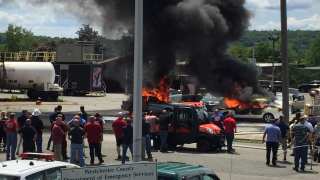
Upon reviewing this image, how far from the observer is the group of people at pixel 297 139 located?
730 inches

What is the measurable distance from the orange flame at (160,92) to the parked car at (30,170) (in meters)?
25.8

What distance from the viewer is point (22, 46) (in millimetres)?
127000

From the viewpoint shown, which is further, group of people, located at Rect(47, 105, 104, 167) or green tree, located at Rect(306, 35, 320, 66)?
green tree, located at Rect(306, 35, 320, 66)

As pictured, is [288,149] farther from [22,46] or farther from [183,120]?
[22,46]

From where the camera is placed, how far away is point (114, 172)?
878 centimetres

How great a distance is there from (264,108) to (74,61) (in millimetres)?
39497

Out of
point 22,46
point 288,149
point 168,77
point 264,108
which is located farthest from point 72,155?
point 22,46

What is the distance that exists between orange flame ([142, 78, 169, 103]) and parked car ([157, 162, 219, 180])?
2550 centimetres

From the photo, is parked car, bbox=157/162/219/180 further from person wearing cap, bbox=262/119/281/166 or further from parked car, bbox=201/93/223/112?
parked car, bbox=201/93/223/112

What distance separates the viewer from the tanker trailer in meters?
57.8

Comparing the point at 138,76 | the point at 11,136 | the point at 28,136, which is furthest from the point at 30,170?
the point at 11,136

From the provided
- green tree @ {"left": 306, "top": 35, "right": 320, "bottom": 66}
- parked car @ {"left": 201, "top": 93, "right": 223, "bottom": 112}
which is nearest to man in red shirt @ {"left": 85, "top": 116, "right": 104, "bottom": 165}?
parked car @ {"left": 201, "top": 93, "right": 223, "bottom": 112}

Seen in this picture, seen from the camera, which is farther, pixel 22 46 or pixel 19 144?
pixel 22 46

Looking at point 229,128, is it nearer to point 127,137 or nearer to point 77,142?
point 127,137
